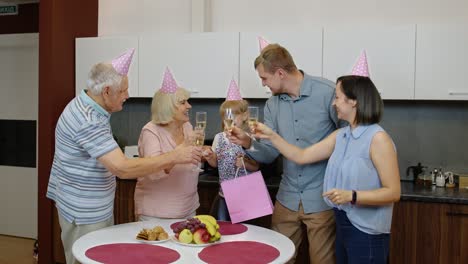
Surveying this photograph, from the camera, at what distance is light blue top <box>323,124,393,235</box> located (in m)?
2.18

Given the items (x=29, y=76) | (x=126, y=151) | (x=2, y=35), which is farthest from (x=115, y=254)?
(x=2, y=35)

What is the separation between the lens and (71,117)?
2303 mm

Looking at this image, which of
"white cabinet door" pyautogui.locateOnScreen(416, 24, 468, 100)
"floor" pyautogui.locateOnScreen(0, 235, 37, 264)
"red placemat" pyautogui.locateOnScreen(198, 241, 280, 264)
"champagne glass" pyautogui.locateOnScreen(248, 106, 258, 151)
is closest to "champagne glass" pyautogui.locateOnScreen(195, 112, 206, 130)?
"champagne glass" pyautogui.locateOnScreen(248, 106, 258, 151)

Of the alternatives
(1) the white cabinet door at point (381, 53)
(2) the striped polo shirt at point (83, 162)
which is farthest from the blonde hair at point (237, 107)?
(1) the white cabinet door at point (381, 53)

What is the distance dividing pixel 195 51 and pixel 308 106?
1.53m

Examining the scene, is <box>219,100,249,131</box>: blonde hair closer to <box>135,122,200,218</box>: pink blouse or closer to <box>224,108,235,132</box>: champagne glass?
<box>224,108,235,132</box>: champagne glass

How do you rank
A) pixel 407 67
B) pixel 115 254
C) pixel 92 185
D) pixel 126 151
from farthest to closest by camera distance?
pixel 126 151 → pixel 407 67 → pixel 92 185 → pixel 115 254

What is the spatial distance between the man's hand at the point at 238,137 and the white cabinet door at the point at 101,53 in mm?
1715

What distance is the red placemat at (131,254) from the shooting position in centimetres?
189

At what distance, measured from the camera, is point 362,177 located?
218 centimetres

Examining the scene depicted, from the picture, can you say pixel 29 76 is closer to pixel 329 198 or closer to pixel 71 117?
pixel 71 117

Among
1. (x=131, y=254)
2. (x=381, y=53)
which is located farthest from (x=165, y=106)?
(x=381, y=53)

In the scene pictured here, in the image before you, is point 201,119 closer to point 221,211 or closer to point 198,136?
point 198,136

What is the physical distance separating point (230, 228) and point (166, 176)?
50cm
